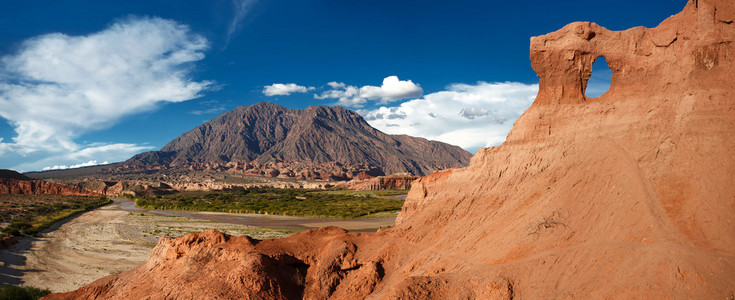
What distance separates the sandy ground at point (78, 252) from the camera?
2844 centimetres

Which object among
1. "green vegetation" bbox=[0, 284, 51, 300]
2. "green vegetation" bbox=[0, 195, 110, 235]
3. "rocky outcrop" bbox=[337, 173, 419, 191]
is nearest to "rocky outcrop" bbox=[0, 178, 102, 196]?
"green vegetation" bbox=[0, 195, 110, 235]

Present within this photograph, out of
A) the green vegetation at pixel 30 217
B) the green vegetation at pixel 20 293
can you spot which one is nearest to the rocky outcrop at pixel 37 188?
the green vegetation at pixel 30 217

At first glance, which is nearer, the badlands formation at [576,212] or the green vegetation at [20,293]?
the badlands formation at [576,212]

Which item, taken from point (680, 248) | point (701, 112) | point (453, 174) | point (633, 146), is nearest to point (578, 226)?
point (680, 248)

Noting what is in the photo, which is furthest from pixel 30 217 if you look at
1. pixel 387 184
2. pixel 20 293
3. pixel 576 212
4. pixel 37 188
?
pixel 387 184

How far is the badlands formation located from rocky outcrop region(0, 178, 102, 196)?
14698cm

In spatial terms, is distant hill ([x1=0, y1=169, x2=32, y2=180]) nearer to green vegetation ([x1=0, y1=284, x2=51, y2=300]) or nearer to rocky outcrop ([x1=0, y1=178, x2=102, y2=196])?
rocky outcrop ([x1=0, y1=178, x2=102, y2=196])

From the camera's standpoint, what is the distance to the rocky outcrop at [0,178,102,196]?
124 meters

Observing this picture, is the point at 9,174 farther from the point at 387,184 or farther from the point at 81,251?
the point at 81,251

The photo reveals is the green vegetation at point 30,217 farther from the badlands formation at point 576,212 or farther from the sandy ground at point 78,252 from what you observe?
the badlands formation at point 576,212

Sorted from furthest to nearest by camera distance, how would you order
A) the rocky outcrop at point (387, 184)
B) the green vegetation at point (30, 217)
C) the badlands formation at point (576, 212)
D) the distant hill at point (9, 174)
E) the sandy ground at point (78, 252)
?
the rocky outcrop at point (387, 184)
the distant hill at point (9, 174)
the green vegetation at point (30, 217)
the sandy ground at point (78, 252)
the badlands formation at point (576, 212)

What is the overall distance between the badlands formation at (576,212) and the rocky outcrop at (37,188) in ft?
482

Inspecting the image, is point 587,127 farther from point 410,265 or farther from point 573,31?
point 410,265

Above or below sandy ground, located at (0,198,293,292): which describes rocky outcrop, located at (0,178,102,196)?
above
